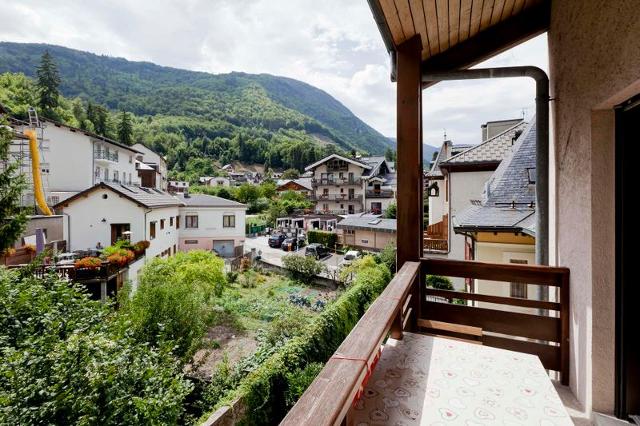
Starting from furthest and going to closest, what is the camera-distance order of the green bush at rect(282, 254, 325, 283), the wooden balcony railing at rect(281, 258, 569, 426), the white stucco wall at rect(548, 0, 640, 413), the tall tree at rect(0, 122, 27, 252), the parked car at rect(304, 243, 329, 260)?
the parked car at rect(304, 243, 329, 260)
the green bush at rect(282, 254, 325, 283)
the tall tree at rect(0, 122, 27, 252)
the wooden balcony railing at rect(281, 258, 569, 426)
the white stucco wall at rect(548, 0, 640, 413)

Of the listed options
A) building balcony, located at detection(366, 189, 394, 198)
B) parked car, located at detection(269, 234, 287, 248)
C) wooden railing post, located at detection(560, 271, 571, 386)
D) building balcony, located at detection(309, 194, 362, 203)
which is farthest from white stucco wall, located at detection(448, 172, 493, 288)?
building balcony, located at detection(309, 194, 362, 203)

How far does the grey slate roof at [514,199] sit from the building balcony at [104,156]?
22.3m

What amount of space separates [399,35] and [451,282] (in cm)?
1041

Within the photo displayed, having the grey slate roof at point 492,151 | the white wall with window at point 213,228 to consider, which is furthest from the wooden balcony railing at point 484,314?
the white wall with window at point 213,228

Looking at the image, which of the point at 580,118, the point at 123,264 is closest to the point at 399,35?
the point at 580,118

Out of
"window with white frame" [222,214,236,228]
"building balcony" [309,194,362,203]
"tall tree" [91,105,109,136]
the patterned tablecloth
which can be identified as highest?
"tall tree" [91,105,109,136]

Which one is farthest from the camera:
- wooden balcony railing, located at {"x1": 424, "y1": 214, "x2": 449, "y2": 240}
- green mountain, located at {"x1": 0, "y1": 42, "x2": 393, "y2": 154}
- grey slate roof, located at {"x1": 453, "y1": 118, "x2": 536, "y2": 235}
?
green mountain, located at {"x1": 0, "y1": 42, "x2": 393, "y2": 154}

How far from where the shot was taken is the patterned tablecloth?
148 cm

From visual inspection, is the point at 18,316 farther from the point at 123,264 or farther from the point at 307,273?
the point at 307,273

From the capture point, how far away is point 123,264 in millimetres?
11383

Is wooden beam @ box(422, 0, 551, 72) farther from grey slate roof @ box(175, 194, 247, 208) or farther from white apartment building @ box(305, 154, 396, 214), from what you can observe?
white apartment building @ box(305, 154, 396, 214)

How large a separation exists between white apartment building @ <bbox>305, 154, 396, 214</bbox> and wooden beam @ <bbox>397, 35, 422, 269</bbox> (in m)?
30.2

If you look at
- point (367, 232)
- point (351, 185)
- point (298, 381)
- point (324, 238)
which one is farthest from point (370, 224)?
point (298, 381)

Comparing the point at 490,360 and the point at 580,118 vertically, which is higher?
the point at 580,118
